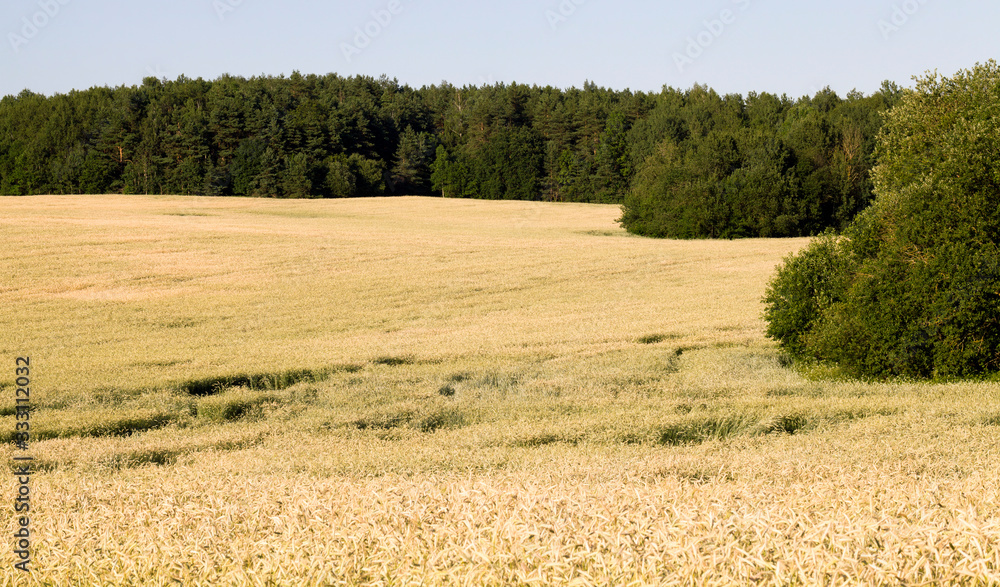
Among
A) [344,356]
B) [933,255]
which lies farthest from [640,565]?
[344,356]

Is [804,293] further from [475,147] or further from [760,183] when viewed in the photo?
[475,147]

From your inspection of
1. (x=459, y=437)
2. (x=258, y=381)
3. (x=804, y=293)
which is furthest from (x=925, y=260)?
(x=258, y=381)

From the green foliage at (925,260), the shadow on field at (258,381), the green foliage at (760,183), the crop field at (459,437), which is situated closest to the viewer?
the crop field at (459,437)

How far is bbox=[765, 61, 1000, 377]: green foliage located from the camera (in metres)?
11.5

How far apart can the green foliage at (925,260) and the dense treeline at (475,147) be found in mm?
36154

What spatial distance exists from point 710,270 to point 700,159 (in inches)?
957

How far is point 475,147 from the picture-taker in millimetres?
101750

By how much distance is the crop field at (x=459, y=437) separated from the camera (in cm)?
224

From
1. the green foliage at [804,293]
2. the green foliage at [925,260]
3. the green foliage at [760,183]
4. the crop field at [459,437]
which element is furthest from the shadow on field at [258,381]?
the green foliage at [760,183]

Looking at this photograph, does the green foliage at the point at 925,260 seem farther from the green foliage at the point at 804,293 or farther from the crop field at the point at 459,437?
the crop field at the point at 459,437

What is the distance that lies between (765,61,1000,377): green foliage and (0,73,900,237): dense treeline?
36154mm

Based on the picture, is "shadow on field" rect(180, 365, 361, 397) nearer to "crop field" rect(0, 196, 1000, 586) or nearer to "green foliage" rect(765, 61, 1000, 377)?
"crop field" rect(0, 196, 1000, 586)

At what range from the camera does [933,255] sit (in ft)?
39.8

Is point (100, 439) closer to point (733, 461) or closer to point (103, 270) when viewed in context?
point (733, 461)
